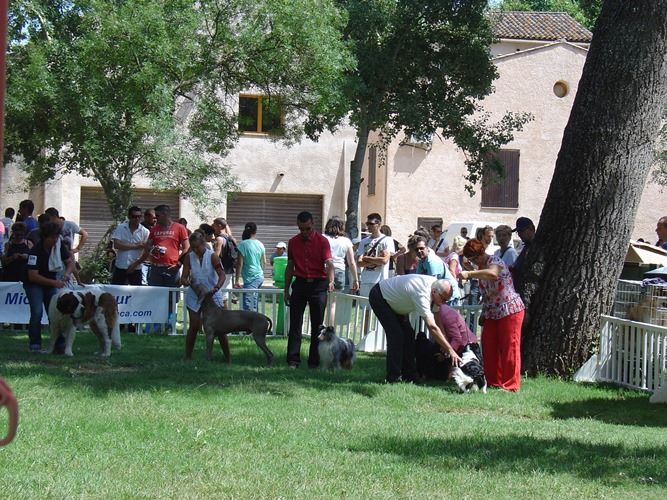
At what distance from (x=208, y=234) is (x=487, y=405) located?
7.26 metres

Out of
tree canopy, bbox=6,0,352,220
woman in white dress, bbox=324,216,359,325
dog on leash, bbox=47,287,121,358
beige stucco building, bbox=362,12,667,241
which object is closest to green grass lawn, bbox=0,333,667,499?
dog on leash, bbox=47,287,121,358

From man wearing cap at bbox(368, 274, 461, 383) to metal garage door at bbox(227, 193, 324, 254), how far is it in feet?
76.4

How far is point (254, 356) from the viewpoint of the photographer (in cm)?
1297

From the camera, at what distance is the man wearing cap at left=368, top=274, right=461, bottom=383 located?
10266 mm

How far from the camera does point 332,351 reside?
1153 cm

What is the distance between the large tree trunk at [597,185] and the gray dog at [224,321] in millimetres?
3141

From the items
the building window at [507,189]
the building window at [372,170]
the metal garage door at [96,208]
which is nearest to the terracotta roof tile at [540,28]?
the building window at [507,189]

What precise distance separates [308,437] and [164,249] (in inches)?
318

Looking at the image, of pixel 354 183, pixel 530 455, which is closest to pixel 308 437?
pixel 530 455

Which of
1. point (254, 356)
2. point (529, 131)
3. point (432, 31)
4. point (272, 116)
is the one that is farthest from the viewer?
point (529, 131)

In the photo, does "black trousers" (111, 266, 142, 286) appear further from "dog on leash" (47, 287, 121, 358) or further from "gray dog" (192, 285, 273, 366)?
"gray dog" (192, 285, 273, 366)

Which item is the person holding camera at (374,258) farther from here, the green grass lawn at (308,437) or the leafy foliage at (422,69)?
the leafy foliage at (422,69)

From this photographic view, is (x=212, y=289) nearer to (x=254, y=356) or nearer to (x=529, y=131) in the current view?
(x=254, y=356)

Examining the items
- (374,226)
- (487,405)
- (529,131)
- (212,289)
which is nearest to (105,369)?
(212,289)
